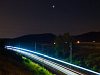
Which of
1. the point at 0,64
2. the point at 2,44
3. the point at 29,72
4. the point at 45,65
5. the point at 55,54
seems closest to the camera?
the point at 29,72

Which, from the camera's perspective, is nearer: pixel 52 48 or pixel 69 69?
pixel 69 69

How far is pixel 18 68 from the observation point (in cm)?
2219

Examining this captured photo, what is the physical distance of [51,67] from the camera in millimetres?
28438

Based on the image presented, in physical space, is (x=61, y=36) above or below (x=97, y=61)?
above

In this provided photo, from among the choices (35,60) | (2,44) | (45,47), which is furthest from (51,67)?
(45,47)

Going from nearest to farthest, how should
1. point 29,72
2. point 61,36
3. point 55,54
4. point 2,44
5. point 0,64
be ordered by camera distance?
point 29,72 → point 0,64 → point 2,44 → point 55,54 → point 61,36

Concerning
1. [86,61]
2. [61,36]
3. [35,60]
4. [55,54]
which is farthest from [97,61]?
[61,36]

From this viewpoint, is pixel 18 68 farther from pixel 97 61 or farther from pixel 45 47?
pixel 45 47

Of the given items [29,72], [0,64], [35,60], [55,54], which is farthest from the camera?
[55,54]

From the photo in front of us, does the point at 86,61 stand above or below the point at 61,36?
below

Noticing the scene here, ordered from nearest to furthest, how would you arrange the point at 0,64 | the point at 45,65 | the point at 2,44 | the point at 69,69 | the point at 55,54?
the point at 0,64 → the point at 69,69 → the point at 45,65 → the point at 2,44 → the point at 55,54

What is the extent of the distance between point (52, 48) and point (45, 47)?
4.21 ft

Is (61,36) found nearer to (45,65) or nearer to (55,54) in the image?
(55,54)

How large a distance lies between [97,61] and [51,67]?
7.68m
